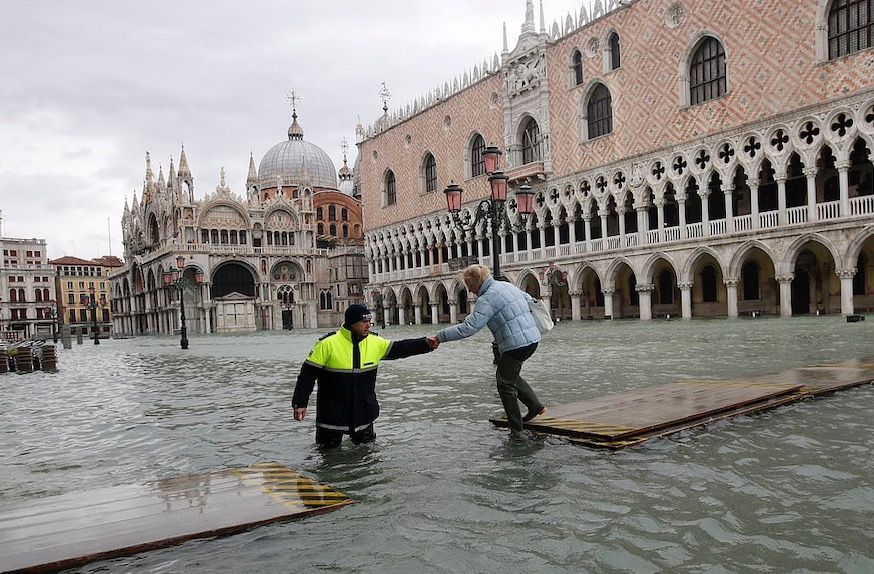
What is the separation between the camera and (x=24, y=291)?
81.4m

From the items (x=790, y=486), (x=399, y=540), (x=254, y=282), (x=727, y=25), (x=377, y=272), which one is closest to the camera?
(x=399, y=540)

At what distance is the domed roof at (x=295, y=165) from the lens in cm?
6962

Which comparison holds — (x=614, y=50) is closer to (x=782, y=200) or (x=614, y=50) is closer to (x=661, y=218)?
(x=661, y=218)

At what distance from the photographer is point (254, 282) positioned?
56938 millimetres

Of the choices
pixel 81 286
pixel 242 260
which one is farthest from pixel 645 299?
pixel 81 286

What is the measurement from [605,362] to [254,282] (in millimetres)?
48712

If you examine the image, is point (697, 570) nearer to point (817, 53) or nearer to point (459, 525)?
point (459, 525)

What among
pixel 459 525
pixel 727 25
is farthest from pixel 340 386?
pixel 727 25

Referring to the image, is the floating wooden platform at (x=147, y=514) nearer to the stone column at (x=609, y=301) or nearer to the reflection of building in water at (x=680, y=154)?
the reflection of building in water at (x=680, y=154)

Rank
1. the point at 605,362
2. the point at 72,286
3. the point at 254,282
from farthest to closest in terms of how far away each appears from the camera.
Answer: the point at 72,286 → the point at 254,282 → the point at 605,362

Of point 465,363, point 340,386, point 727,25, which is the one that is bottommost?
point 465,363

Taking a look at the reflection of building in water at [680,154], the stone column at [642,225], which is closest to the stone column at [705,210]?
the reflection of building in water at [680,154]

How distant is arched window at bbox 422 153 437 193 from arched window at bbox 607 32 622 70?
15.7 metres

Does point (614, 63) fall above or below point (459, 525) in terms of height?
above
